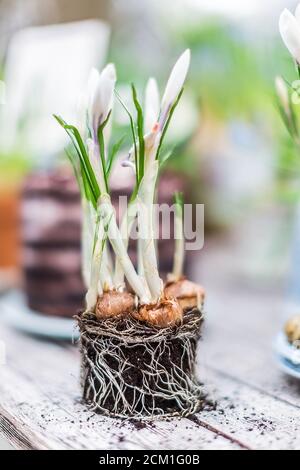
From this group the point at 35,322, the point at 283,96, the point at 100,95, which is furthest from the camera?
the point at 35,322

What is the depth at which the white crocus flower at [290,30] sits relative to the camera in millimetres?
501

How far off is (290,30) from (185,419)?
32 cm

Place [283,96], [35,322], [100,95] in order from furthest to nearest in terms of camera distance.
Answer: [35,322] < [283,96] < [100,95]

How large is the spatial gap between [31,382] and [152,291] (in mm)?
189

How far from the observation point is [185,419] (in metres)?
0.54

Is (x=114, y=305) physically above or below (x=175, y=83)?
below

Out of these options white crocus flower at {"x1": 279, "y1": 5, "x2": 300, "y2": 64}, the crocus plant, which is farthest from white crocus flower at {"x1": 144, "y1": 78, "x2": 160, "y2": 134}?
white crocus flower at {"x1": 279, "y1": 5, "x2": 300, "y2": 64}

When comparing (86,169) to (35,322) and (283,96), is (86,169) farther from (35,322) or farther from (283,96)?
(35,322)

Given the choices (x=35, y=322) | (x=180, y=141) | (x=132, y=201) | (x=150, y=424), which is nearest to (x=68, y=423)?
(x=150, y=424)

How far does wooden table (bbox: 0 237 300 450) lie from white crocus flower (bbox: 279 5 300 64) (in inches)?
11.5

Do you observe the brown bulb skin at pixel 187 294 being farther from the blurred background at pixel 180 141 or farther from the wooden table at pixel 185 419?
the blurred background at pixel 180 141

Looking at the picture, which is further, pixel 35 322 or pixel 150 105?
pixel 35 322

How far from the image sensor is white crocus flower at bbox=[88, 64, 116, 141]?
1.60 ft

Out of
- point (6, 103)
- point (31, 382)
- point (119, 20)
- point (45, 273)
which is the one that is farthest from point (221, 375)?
point (119, 20)
